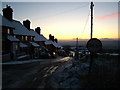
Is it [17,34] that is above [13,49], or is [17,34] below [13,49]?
above

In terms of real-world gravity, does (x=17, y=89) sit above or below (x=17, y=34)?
below

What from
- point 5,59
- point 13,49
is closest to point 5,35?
point 13,49

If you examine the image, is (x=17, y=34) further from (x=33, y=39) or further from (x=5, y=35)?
(x=33, y=39)

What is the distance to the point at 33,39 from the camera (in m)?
38.5

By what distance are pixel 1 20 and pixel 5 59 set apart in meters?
9.52

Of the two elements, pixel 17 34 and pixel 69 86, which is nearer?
pixel 69 86

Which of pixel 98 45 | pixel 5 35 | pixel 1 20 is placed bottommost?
pixel 98 45

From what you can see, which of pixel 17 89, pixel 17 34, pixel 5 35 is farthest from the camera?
pixel 17 34

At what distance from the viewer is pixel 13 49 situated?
82.1 feet

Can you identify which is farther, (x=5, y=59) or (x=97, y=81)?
(x=5, y=59)

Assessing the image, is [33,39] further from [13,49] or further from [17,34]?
[13,49]

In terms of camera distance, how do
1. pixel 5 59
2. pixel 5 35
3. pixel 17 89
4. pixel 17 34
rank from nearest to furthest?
pixel 17 89
pixel 5 59
pixel 5 35
pixel 17 34

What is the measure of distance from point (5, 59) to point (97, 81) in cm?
1709

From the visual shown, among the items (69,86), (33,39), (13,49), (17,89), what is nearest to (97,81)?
(69,86)
